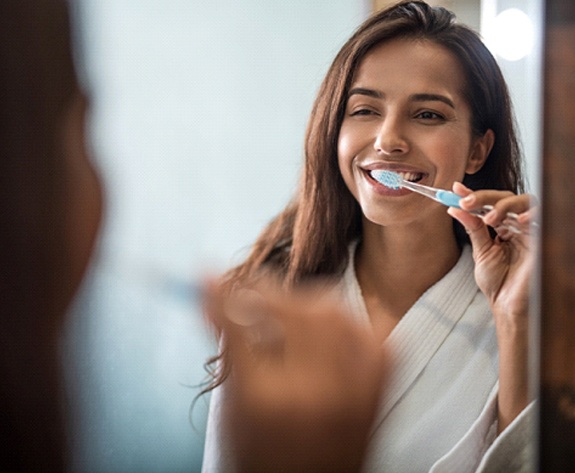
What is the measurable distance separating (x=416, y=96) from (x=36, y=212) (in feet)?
1.04

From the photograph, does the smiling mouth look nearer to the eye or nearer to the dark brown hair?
the eye

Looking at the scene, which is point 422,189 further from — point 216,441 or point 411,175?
point 216,441

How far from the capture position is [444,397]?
60cm

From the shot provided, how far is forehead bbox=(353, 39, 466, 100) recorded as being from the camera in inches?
22.7

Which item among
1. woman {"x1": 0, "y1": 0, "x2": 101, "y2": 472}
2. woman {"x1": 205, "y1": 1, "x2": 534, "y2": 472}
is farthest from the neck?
woman {"x1": 0, "y1": 0, "x2": 101, "y2": 472}

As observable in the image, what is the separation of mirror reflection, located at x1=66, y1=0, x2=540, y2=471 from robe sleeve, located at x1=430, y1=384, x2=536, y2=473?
0.02 m

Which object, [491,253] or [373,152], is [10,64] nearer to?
[373,152]

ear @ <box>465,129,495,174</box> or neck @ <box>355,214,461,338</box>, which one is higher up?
ear @ <box>465,129,495,174</box>

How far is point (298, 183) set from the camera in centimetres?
Result: 61

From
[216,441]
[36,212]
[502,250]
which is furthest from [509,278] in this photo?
[36,212]

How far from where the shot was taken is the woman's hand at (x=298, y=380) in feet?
1.43

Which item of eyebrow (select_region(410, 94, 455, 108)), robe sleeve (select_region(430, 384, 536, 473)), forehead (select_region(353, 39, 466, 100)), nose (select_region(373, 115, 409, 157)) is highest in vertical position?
forehead (select_region(353, 39, 466, 100))

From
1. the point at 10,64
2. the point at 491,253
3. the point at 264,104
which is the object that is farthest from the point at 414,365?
the point at 10,64

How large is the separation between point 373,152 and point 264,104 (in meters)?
0.10
